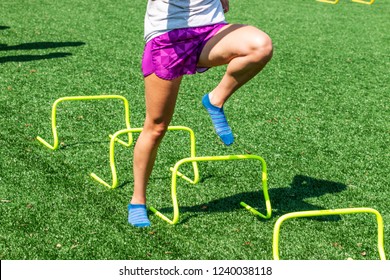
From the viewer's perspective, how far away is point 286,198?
6.13 m

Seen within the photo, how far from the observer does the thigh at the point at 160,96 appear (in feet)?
16.2

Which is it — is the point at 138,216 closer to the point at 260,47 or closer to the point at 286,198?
the point at 286,198

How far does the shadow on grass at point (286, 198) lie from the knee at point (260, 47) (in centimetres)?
160

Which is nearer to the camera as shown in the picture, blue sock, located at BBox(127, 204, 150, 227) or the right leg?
the right leg

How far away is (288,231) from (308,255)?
0.36m

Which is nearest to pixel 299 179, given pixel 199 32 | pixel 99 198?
pixel 99 198

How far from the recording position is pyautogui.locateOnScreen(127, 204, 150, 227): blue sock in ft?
17.6

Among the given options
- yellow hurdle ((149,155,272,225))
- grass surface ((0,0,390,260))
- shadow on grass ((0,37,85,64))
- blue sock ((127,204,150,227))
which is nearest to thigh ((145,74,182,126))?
yellow hurdle ((149,155,272,225))

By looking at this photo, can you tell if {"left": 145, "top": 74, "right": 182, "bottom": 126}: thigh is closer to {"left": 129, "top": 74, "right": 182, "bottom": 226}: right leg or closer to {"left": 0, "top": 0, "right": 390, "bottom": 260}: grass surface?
{"left": 129, "top": 74, "right": 182, "bottom": 226}: right leg

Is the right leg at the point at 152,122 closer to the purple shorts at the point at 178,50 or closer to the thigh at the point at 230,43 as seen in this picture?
the purple shorts at the point at 178,50

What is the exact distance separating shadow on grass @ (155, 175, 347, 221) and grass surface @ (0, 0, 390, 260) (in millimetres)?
16

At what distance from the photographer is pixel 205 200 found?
5.99 metres

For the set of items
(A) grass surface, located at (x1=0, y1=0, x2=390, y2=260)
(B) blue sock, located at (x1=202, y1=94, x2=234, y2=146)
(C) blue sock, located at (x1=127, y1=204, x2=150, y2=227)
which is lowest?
(A) grass surface, located at (x1=0, y1=0, x2=390, y2=260)

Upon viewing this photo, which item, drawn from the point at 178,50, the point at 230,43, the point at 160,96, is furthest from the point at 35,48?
the point at 230,43
